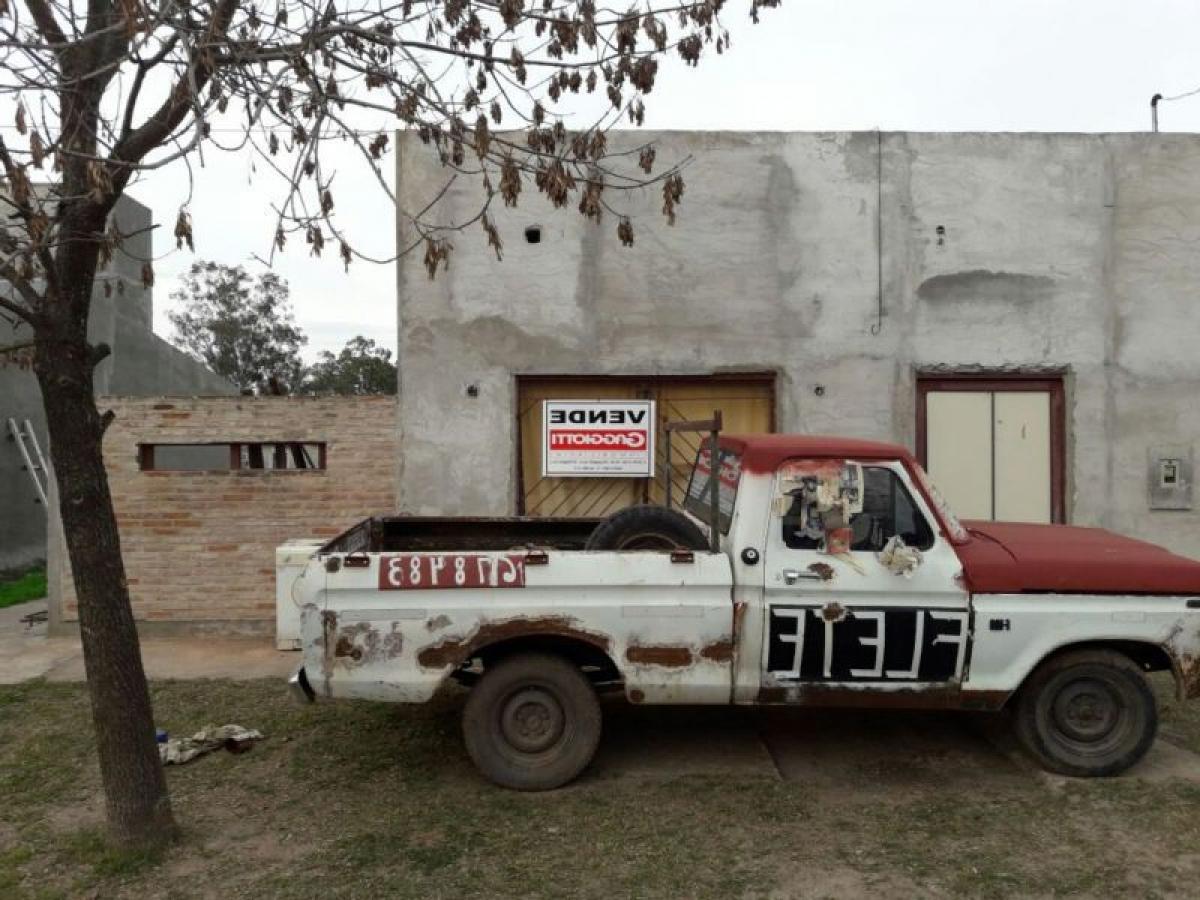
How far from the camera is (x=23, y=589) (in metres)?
11.4

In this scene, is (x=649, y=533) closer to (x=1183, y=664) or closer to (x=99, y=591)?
(x=99, y=591)

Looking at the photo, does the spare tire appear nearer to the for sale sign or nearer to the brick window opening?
the for sale sign

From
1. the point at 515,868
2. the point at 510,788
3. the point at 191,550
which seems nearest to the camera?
the point at 515,868

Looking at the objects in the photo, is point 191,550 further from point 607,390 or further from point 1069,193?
point 1069,193

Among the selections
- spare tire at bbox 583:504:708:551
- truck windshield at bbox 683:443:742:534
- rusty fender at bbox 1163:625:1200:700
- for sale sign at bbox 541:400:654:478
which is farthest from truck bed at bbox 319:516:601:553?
rusty fender at bbox 1163:625:1200:700

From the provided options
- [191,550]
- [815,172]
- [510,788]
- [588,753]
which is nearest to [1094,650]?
[588,753]

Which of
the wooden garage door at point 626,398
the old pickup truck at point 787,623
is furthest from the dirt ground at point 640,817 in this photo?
the wooden garage door at point 626,398

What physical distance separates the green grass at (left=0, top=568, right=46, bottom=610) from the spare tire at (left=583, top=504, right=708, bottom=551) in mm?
8771

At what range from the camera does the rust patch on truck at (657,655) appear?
4.61 meters

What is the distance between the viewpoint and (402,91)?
4.11 metres

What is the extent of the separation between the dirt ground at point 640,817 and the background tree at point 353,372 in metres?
30.6

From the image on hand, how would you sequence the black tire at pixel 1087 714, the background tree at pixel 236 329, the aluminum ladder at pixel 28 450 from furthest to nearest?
1. the background tree at pixel 236 329
2. the aluminum ladder at pixel 28 450
3. the black tire at pixel 1087 714

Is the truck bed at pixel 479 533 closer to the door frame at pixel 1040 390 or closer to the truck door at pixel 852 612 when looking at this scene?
the truck door at pixel 852 612

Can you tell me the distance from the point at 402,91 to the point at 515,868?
3529 mm
